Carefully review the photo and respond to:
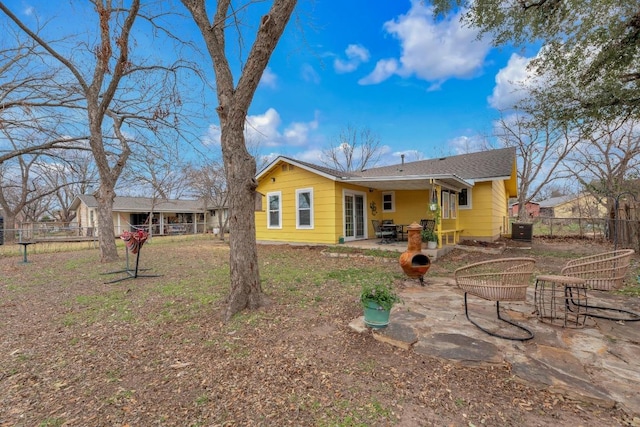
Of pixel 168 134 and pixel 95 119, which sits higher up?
pixel 95 119

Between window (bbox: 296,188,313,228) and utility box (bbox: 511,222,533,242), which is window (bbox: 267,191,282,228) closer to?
window (bbox: 296,188,313,228)

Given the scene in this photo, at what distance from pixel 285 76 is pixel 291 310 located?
443cm

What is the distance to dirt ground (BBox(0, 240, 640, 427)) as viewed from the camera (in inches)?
81.0

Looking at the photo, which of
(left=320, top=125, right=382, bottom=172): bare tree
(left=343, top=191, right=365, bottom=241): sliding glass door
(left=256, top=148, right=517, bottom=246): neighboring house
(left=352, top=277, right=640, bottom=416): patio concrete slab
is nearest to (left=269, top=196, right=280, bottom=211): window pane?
(left=256, top=148, right=517, bottom=246): neighboring house

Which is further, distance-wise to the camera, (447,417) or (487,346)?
(487,346)

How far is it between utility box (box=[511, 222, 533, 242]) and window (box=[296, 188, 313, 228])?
9452mm

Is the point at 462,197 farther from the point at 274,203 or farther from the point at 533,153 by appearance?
the point at 533,153

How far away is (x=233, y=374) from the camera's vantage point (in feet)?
8.52

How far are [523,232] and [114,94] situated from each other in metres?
16.8

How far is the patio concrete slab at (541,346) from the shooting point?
221cm

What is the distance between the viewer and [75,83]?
29.7 feet

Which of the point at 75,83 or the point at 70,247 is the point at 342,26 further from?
the point at 70,247

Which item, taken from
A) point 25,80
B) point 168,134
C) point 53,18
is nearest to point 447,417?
point 168,134

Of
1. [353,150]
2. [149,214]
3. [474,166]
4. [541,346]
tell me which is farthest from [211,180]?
[541,346]
